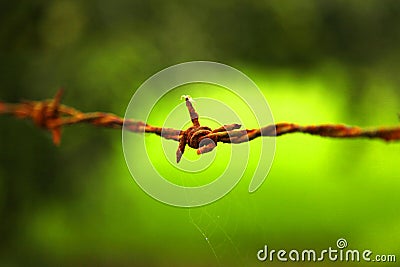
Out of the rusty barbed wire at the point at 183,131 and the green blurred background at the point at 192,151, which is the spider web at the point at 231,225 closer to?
the green blurred background at the point at 192,151

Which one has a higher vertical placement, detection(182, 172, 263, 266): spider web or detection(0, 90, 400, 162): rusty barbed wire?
detection(0, 90, 400, 162): rusty barbed wire

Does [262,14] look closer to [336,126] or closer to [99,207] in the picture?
[336,126]

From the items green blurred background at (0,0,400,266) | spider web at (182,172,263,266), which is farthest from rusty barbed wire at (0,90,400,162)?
spider web at (182,172,263,266)

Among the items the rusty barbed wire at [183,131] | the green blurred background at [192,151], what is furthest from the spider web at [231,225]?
the rusty barbed wire at [183,131]

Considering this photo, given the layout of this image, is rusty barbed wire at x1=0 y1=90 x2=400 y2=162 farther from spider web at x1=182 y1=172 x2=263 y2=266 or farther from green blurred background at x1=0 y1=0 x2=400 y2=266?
spider web at x1=182 y1=172 x2=263 y2=266

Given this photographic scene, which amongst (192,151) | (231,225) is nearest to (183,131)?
(192,151)

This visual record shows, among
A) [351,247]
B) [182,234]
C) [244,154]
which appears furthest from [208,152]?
[351,247]
